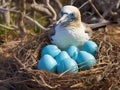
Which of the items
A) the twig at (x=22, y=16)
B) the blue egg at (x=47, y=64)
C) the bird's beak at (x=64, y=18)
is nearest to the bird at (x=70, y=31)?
the bird's beak at (x=64, y=18)

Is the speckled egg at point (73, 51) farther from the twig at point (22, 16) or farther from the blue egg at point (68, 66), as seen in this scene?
the twig at point (22, 16)

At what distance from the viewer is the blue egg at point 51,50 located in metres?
3.23

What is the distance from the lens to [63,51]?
3186mm

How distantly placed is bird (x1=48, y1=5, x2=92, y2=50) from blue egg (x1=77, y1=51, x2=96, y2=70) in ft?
0.73

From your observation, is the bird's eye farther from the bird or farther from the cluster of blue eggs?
the cluster of blue eggs

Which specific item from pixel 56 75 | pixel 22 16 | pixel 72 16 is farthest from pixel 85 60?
pixel 22 16

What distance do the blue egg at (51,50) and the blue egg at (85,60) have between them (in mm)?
207

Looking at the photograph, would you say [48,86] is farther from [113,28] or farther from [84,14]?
[84,14]

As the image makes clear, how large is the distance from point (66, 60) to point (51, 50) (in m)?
0.25

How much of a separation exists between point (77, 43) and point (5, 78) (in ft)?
2.10

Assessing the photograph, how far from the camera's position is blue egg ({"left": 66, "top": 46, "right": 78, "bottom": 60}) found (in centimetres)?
318

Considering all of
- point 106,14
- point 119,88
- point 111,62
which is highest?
point 106,14

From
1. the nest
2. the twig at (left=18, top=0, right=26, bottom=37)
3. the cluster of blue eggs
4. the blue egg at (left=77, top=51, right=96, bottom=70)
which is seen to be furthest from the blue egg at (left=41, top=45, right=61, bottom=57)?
the twig at (left=18, top=0, right=26, bottom=37)

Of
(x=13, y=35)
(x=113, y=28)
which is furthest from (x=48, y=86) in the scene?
(x=113, y=28)
